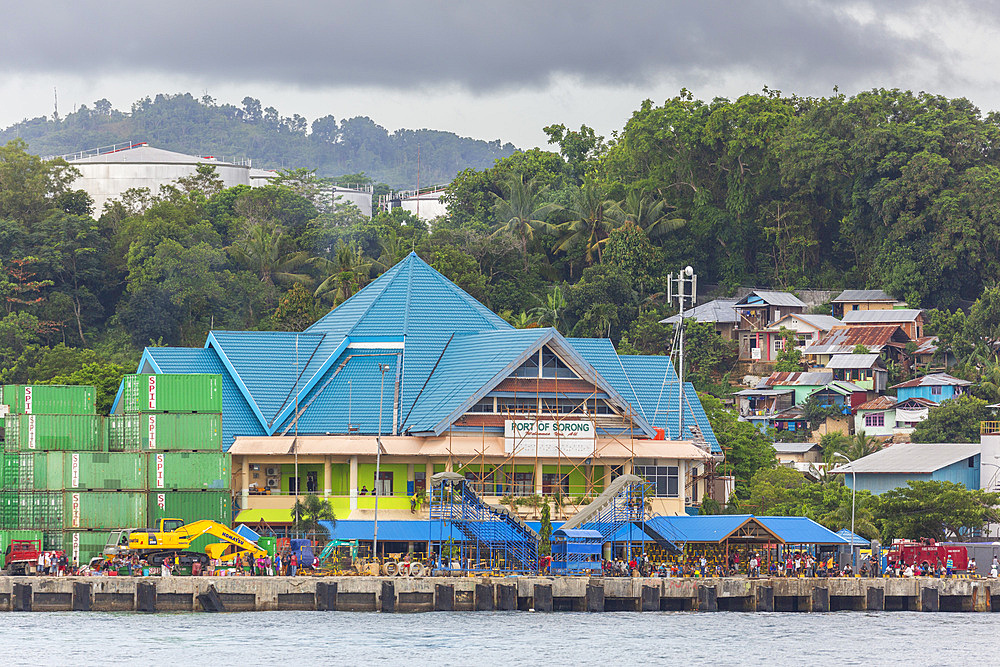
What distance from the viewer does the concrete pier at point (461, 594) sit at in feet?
204

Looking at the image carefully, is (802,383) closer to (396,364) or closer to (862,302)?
(862,302)

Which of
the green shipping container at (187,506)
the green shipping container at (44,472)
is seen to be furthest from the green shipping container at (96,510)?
the green shipping container at (187,506)

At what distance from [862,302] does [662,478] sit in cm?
6517

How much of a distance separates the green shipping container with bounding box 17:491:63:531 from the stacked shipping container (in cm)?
4

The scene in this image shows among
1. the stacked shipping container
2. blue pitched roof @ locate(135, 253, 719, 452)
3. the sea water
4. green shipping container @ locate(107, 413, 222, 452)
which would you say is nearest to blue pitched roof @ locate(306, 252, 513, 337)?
blue pitched roof @ locate(135, 253, 719, 452)

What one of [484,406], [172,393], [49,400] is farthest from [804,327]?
[49,400]

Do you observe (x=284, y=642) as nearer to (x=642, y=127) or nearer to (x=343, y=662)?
(x=343, y=662)

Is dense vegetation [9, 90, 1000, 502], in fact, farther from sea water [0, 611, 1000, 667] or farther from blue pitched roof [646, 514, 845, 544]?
sea water [0, 611, 1000, 667]

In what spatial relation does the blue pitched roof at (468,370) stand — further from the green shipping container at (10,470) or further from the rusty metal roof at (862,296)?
the rusty metal roof at (862,296)

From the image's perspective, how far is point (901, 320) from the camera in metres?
134

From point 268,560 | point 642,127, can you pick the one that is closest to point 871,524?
point 268,560

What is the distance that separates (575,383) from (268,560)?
1813 cm

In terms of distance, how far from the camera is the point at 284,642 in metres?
56.4

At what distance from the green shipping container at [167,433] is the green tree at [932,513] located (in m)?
32.2
